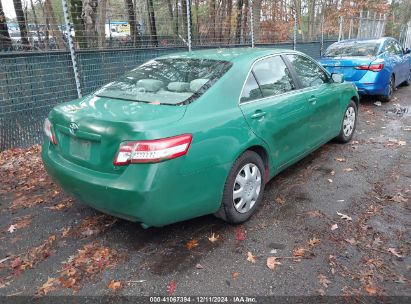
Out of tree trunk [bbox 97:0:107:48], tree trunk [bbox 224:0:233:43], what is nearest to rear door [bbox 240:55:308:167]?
tree trunk [bbox 97:0:107:48]

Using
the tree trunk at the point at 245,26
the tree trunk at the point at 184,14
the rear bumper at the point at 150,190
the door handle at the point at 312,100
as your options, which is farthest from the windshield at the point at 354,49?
the rear bumper at the point at 150,190

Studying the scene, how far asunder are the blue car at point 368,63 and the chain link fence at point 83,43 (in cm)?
265

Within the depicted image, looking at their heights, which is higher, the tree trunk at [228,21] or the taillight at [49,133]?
the tree trunk at [228,21]

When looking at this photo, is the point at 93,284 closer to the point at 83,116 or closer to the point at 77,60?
the point at 83,116

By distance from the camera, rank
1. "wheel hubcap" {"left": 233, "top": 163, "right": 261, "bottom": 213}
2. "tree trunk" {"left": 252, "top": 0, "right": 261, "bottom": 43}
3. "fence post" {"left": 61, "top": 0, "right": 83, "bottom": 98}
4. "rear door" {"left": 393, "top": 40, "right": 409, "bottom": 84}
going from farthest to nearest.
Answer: "tree trunk" {"left": 252, "top": 0, "right": 261, "bottom": 43}
"rear door" {"left": 393, "top": 40, "right": 409, "bottom": 84}
"fence post" {"left": 61, "top": 0, "right": 83, "bottom": 98}
"wheel hubcap" {"left": 233, "top": 163, "right": 261, "bottom": 213}

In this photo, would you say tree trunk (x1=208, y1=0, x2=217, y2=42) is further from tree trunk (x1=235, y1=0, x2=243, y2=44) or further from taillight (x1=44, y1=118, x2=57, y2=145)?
taillight (x1=44, y1=118, x2=57, y2=145)

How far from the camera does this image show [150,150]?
2.60 metres

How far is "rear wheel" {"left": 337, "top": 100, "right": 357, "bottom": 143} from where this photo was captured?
224 inches

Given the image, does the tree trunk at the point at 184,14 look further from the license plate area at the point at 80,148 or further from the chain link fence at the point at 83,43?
the license plate area at the point at 80,148

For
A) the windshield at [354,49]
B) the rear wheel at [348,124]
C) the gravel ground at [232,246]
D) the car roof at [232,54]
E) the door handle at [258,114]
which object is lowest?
the gravel ground at [232,246]

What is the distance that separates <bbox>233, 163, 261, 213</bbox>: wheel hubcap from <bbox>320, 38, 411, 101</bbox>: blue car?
5.90 meters

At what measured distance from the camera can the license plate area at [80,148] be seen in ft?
9.50

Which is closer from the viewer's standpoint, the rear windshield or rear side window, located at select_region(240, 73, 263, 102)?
the rear windshield

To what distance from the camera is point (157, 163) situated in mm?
2594
